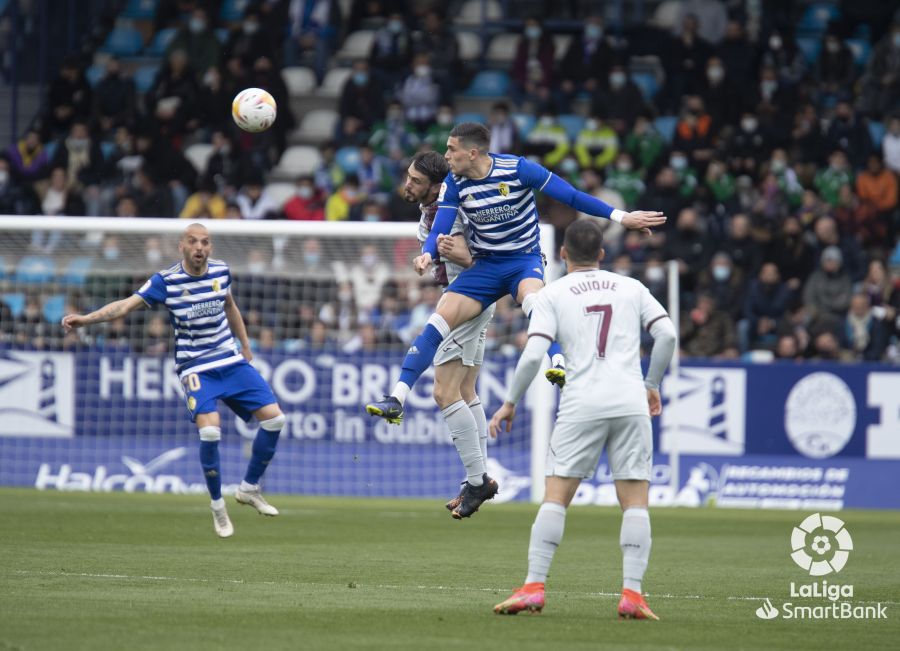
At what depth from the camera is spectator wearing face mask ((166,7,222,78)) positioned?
86.9ft

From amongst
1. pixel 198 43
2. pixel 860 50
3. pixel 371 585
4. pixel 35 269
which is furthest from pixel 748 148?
pixel 371 585

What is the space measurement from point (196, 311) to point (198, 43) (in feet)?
48.2

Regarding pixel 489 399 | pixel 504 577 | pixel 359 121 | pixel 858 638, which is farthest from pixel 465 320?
pixel 359 121

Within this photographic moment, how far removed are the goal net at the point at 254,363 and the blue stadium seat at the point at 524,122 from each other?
522 cm

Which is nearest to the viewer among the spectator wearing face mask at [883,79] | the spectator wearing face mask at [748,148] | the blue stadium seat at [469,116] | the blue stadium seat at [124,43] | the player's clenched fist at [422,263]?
the player's clenched fist at [422,263]

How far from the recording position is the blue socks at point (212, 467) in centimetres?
1292

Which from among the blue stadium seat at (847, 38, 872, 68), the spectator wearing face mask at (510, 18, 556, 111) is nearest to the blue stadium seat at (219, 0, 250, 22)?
the spectator wearing face mask at (510, 18, 556, 111)

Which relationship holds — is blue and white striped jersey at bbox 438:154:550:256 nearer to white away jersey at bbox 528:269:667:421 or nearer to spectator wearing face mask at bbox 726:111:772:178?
white away jersey at bbox 528:269:667:421

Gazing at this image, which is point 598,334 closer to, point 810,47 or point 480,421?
point 480,421

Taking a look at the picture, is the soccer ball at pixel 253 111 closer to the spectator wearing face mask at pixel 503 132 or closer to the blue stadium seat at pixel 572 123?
the spectator wearing face mask at pixel 503 132

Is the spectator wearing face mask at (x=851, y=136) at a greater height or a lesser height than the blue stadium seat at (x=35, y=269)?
greater

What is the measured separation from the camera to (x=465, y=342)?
11523mm

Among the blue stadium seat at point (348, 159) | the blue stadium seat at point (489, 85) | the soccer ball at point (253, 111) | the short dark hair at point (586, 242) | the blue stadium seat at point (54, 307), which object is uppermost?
the blue stadium seat at point (489, 85)

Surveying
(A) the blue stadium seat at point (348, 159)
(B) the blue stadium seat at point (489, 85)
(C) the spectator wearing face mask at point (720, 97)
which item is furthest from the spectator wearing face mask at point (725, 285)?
(B) the blue stadium seat at point (489, 85)
